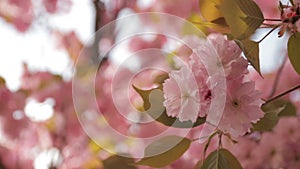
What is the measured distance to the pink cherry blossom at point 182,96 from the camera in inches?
19.7

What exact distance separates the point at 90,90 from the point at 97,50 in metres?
0.25

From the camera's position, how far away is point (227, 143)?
30.2 inches

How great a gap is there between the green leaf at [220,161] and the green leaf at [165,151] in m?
0.04

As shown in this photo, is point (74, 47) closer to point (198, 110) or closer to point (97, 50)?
point (97, 50)

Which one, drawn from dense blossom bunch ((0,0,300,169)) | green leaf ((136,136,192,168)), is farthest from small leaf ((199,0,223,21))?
green leaf ((136,136,192,168))

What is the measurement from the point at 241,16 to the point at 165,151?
165mm

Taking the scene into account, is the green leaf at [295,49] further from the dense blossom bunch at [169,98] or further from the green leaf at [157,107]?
the green leaf at [157,107]

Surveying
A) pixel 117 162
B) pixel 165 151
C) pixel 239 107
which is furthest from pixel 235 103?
pixel 117 162

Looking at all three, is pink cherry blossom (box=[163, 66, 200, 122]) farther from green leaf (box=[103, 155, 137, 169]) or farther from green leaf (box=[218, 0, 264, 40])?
green leaf (box=[103, 155, 137, 169])

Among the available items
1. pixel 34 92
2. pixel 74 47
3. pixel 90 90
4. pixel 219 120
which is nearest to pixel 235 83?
pixel 219 120

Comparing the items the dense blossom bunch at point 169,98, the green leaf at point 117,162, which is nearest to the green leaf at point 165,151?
the dense blossom bunch at point 169,98

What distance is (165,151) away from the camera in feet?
1.88

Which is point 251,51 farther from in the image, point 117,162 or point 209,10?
point 117,162

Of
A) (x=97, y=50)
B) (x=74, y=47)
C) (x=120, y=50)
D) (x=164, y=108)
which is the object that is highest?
(x=164, y=108)
